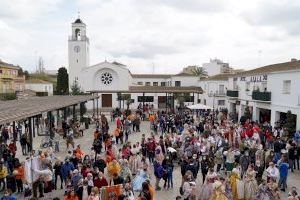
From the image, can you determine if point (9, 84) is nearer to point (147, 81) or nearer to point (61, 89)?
point (61, 89)

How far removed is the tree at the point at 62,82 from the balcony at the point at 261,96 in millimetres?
35866

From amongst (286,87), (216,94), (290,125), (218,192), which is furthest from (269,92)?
(218,192)

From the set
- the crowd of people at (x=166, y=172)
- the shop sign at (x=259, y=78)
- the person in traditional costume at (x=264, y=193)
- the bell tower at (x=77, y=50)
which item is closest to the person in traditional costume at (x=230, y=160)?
the crowd of people at (x=166, y=172)

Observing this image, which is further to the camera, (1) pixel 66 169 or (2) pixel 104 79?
(2) pixel 104 79

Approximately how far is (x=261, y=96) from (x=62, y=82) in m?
38.4

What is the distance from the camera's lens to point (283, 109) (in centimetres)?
2617

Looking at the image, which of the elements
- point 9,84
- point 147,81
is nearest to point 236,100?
point 147,81

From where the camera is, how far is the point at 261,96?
29969 millimetres

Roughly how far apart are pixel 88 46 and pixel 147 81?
1685 cm

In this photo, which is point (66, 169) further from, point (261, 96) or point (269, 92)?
point (261, 96)

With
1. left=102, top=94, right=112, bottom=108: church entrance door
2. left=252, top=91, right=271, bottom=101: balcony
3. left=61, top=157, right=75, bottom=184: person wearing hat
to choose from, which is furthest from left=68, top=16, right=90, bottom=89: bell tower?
left=61, top=157, right=75, bottom=184: person wearing hat

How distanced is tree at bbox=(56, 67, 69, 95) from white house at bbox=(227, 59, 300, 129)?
30.6 m

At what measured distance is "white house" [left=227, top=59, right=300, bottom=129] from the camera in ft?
81.9

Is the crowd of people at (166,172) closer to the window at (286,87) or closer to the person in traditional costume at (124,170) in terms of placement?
the person in traditional costume at (124,170)
